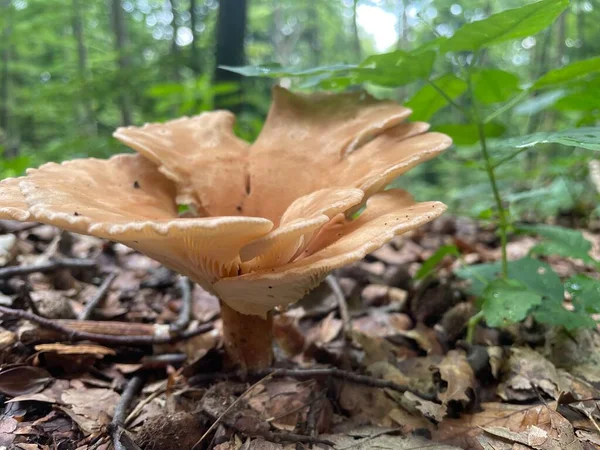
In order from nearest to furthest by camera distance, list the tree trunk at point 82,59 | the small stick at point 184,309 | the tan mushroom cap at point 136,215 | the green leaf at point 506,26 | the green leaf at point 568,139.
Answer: the tan mushroom cap at point 136,215 < the green leaf at point 568,139 < the green leaf at point 506,26 < the small stick at point 184,309 < the tree trunk at point 82,59

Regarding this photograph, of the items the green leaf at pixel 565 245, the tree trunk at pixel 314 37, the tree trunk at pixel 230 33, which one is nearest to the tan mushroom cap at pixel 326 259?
the green leaf at pixel 565 245

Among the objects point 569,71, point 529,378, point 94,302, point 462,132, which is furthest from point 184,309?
point 569,71

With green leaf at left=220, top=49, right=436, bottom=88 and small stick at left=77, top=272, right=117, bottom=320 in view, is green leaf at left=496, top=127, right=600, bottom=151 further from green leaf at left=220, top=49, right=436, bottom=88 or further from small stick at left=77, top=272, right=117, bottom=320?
small stick at left=77, top=272, right=117, bottom=320

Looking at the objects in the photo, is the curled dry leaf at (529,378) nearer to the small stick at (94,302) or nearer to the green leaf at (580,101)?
the green leaf at (580,101)

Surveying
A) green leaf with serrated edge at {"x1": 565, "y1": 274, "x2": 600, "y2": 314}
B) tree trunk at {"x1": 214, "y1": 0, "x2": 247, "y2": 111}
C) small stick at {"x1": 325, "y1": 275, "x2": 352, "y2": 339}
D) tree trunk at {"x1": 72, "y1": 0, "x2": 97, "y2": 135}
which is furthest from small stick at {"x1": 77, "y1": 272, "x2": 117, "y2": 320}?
tree trunk at {"x1": 72, "y1": 0, "x2": 97, "y2": 135}

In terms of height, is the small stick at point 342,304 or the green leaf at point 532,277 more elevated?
the green leaf at point 532,277

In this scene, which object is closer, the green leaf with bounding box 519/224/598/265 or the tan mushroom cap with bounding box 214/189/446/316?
the tan mushroom cap with bounding box 214/189/446/316
